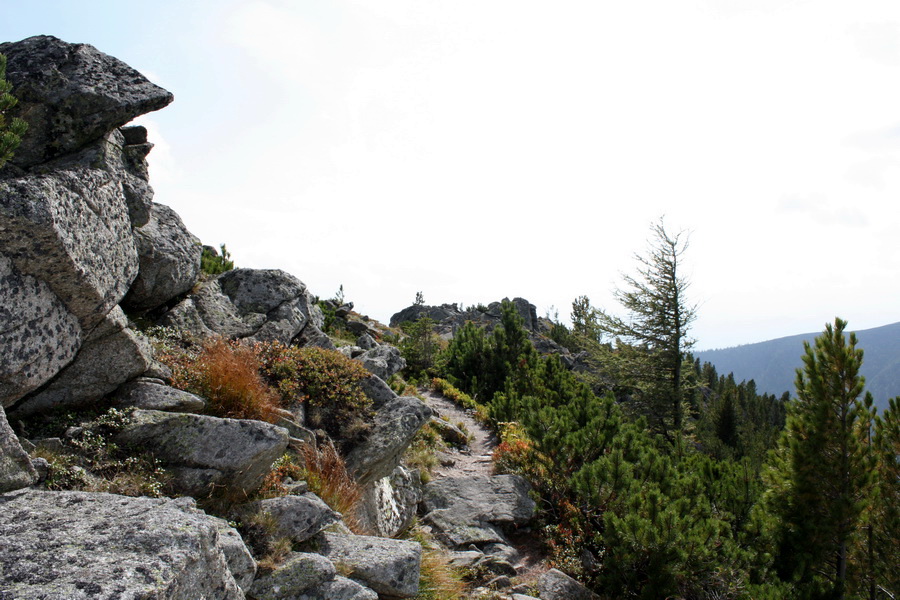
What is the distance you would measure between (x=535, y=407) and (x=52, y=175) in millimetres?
8922

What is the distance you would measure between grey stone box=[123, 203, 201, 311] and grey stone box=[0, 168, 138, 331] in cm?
→ 140

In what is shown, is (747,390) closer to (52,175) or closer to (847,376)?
(847,376)

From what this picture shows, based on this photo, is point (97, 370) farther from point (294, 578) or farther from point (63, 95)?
point (63, 95)

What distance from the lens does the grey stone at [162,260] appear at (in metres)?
7.56

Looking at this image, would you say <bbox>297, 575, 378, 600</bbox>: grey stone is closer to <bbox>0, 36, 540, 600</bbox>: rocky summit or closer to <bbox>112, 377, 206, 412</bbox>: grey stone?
<bbox>0, 36, 540, 600</bbox>: rocky summit

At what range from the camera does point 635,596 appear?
6770 millimetres

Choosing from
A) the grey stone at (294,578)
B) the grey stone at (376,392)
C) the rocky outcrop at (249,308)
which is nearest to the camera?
the grey stone at (294,578)

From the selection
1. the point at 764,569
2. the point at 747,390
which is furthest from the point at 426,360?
the point at 747,390

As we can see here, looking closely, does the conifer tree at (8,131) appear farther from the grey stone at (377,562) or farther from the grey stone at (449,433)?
the grey stone at (449,433)

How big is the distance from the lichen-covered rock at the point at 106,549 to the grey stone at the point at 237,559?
13.9 inches

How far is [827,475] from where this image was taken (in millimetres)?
6809

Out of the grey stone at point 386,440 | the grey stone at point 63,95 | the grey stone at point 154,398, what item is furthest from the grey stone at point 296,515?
the grey stone at point 63,95

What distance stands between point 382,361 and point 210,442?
7035mm

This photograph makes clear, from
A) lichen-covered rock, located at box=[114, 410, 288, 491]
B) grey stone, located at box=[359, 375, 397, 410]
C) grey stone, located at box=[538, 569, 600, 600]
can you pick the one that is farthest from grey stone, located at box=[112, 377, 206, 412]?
grey stone, located at box=[538, 569, 600, 600]
